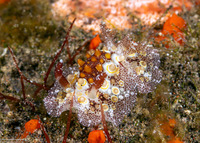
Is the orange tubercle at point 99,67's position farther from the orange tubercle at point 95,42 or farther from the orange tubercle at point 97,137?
the orange tubercle at point 97,137

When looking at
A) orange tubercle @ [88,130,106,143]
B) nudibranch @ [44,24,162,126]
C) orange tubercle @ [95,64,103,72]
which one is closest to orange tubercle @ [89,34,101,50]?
nudibranch @ [44,24,162,126]

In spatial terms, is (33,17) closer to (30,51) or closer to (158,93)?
(30,51)

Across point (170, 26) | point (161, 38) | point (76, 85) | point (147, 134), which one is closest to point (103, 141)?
point (147, 134)

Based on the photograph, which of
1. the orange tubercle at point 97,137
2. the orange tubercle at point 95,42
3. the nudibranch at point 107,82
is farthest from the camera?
the orange tubercle at point 95,42

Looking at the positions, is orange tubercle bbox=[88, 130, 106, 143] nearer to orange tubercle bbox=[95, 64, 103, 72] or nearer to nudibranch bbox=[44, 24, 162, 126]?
nudibranch bbox=[44, 24, 162, 126]

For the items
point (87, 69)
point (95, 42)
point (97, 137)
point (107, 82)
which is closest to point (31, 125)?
point (97, 137)

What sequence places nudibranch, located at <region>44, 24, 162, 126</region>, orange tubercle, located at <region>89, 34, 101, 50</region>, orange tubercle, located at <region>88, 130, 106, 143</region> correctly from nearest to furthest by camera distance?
orange tubercle, located at <region>88, 130, 106, 143</region> → nudibranch, located at <region>44, 24, 162, 126</region> → orange tubercle, located at <region>89, 34, 101, 50</region>

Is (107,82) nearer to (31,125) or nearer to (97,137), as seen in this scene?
(97,137)

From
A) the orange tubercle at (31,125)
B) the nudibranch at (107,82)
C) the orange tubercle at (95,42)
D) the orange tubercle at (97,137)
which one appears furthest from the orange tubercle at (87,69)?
the orange tubercle at (31,125)
